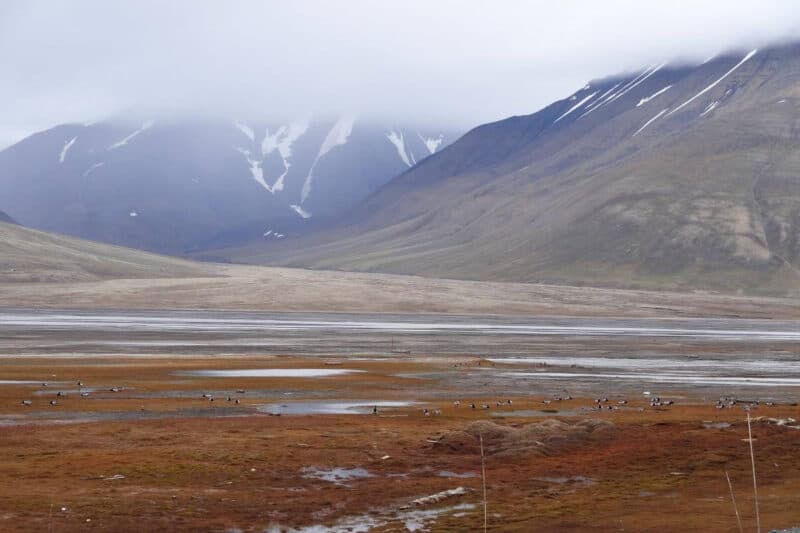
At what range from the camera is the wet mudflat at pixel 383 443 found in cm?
2452

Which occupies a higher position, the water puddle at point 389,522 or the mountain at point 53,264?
the mountain at point 53,264

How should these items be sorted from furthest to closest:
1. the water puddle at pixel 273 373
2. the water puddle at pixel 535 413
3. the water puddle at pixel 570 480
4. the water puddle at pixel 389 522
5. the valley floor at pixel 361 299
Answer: the valley floor at pixel 361 299 < the water puddle at pixel 273 373 < the water puddle at pixel 535 413 < the water puddle at pixel 570 480 < the water puddle at pixel 389 522

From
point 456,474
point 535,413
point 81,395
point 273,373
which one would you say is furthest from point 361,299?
point 456,474

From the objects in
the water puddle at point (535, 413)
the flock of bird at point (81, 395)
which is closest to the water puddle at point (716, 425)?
the water puddle at point (535, 413)

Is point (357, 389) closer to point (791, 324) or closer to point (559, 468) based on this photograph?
point (559, 468)

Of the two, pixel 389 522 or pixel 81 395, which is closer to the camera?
pixel 389 522

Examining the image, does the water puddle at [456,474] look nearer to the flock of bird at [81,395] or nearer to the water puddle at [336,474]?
the water puddle at [336,474]

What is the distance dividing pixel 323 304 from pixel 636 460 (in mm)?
108108

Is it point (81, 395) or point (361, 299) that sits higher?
point (81, 395)

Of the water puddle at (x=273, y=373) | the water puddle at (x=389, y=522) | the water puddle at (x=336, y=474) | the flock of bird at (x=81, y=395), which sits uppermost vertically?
the flock of bird at (x=81, y=395)

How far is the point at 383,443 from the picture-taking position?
33.0m

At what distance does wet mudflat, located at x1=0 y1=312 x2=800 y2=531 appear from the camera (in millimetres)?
24516

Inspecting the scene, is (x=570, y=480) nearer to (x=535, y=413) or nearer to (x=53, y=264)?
(x=535, y=413)

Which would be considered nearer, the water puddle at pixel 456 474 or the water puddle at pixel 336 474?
the water puddle at pixel 336 474
